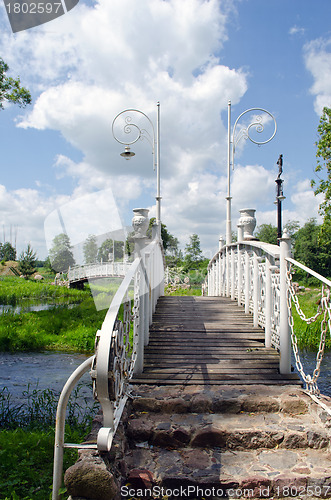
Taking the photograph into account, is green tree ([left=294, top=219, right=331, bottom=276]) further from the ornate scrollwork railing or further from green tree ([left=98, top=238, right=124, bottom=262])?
green tree ([left=98, top=238, right=124, bottom=262])

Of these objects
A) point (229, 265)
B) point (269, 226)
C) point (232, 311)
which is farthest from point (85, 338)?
point (269, 226)

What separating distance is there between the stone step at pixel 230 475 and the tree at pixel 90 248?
279 cm

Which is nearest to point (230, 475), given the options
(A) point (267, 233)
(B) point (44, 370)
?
(B) point (44, 370)

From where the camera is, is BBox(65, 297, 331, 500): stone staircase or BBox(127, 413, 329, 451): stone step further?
BBox(127, 413, 329, 451): stone step

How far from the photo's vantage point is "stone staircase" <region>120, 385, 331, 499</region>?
2.94 metres

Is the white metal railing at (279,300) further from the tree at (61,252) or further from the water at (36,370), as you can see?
the water at (36,370)

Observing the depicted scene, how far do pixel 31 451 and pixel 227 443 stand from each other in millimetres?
2134

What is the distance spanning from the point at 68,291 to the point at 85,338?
17830 millimetres

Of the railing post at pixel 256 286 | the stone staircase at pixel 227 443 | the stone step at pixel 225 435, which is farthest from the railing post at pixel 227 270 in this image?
the stone step at pixel 225 435

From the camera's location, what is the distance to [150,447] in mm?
3410

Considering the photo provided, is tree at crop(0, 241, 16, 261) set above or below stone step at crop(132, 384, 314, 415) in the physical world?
above

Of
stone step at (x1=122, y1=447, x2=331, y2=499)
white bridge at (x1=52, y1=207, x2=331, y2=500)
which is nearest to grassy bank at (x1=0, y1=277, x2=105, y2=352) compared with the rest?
white bridge at (x1=52, y1=207, x2=331, y2=500)

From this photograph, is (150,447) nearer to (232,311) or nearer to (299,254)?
(232,311)

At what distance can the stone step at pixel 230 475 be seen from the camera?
292 cm
